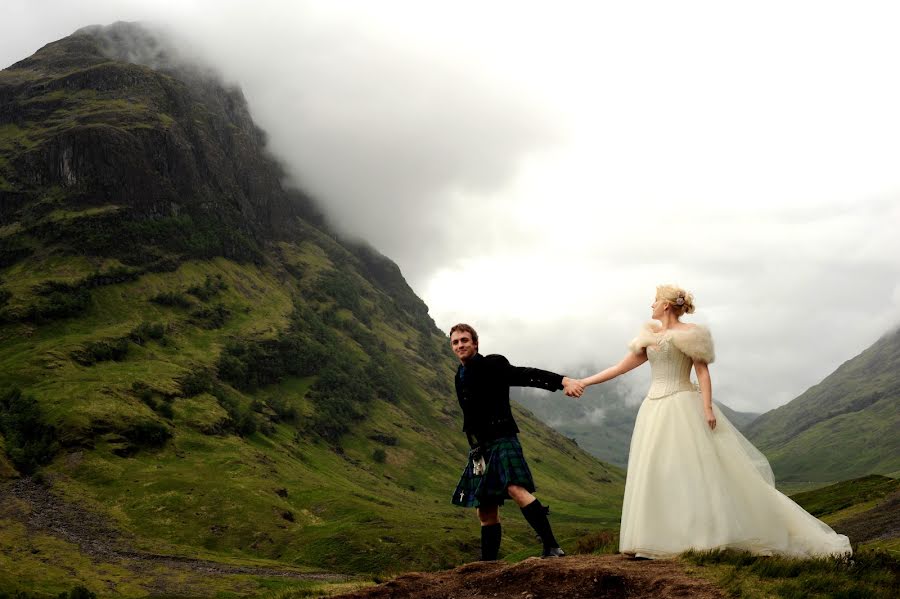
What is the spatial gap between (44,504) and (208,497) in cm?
2381

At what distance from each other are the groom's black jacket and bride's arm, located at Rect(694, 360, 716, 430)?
2813 millimetres

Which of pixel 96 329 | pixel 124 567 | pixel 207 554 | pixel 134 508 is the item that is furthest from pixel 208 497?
pixel 96 329

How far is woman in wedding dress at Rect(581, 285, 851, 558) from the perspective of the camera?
11648mm

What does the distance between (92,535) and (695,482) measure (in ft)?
324

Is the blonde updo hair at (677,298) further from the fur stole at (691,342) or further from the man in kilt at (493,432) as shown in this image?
the man in kilt at (493,432)

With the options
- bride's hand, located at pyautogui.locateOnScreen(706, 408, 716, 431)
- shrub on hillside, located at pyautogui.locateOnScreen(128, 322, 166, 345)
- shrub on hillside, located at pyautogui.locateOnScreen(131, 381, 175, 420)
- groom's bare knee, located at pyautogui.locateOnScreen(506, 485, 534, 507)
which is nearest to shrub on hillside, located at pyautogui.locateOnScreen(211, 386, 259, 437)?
shrub on hillside, located at pyautogui.locateOnScreen(131, 381, 175, 420)

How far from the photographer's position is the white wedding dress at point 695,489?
11648 millimetres

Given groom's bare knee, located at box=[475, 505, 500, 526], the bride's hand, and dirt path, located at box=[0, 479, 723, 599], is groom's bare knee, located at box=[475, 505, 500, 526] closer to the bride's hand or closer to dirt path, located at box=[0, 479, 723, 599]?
dirt path, located at box=[0, 479, 723, 599]

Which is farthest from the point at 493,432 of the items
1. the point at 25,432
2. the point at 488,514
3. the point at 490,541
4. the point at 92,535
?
the point at 25,432

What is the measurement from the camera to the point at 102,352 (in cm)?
15962

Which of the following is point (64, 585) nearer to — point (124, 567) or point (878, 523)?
point (124, 567)

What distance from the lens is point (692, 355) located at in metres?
12.5

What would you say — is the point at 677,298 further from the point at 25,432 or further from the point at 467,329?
the point at 25,432

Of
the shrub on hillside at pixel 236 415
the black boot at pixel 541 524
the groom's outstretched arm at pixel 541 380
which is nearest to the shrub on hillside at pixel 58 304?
the shrub on hillside at pixel 236 415
